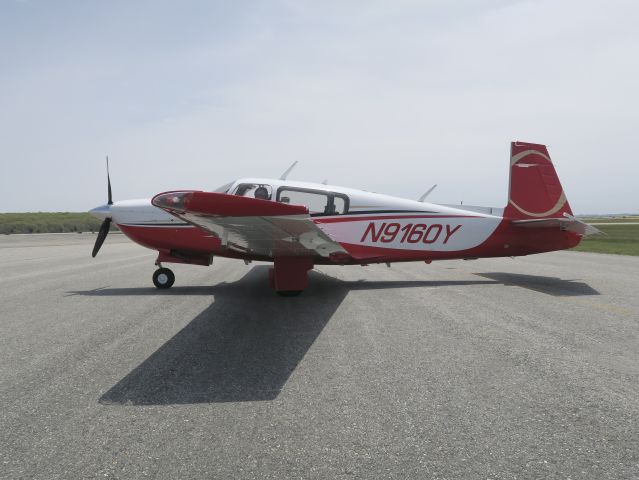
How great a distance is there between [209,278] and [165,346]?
20.4 ft

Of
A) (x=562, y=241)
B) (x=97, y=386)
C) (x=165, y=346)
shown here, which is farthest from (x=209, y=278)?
(x=562, y=241)

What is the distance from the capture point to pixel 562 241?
9.65 meters

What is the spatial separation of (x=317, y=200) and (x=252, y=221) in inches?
158

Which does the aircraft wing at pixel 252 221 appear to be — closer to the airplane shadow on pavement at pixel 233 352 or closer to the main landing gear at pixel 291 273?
the main landing gear at pixel 291 273

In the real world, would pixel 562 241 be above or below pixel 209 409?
above

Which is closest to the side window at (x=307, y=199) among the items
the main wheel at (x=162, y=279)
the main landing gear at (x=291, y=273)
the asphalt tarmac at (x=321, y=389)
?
the main landing gear at (x=291, y=273)

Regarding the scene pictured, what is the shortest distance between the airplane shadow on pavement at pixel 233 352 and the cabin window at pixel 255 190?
1.97 m

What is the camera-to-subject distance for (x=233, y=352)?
4500 mm

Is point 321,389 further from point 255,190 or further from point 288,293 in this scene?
point 255,190

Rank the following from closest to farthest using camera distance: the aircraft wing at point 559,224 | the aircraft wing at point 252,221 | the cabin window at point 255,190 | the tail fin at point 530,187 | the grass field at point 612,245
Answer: the aircraft wing at point 252,221
the cabin window at point 255,190
the aircraft wing at point 559,224
the tail fin at point 530,187
the grass field at point 612,245

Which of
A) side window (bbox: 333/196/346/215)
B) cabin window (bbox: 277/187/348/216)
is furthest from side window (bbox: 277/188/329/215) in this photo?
side window (bbox: 333/196/346/215)

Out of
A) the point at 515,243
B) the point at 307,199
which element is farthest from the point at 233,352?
the point at 515,243

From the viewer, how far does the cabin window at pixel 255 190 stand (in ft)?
26.8

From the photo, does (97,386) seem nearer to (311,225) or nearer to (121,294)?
(311,225)
